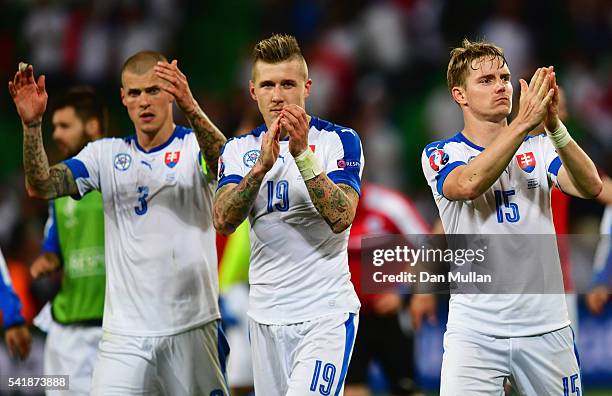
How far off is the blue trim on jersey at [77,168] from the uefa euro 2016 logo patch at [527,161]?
2.81 m

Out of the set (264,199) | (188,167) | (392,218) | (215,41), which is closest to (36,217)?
(215,41)

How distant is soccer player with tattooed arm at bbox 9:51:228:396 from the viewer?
6.21 m

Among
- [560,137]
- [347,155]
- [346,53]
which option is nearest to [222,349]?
[347,155]

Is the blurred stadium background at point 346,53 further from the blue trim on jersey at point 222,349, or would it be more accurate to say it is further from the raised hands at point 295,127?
the raised hands at point 295,127

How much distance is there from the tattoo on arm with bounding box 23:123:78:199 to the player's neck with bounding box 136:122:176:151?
0.55m

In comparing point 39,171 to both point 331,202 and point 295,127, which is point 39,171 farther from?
point 331,202

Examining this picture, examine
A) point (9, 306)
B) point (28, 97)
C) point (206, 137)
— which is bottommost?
point (9, 306)

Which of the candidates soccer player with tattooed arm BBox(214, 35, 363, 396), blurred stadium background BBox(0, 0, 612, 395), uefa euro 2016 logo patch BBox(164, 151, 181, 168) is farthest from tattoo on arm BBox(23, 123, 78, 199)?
blurred stadium background BBox(0, 0, 612, 395)

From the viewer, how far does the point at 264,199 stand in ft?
18.7

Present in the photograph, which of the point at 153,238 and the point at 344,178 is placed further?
the point at 153,238

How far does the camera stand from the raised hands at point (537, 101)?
512 centimetres

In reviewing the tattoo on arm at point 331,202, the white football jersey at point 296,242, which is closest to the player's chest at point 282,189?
the white football jersey at point 296,242

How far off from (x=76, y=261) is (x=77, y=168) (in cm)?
120

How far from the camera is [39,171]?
6184 millimetres
